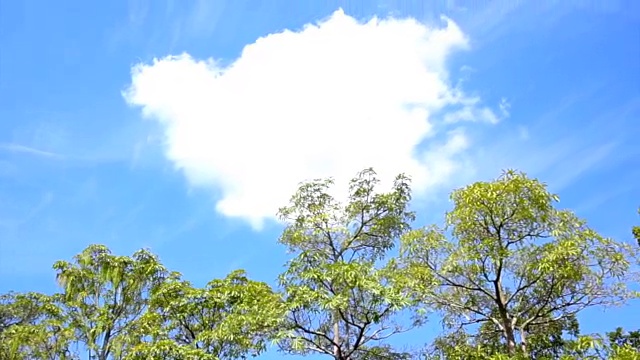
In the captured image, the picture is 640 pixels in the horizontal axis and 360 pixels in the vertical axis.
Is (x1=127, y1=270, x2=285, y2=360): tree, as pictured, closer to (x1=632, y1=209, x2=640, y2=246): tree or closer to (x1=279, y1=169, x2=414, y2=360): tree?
(x1=279, y1=169, x2=414, y2=360): tree

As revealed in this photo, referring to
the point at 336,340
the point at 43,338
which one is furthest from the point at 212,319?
the point at 43,338

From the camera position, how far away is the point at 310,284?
8.73 m

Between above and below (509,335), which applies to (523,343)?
below

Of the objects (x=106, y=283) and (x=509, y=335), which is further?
(x=106, y=283)

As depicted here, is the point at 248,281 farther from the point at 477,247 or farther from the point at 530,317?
the point at 530,317

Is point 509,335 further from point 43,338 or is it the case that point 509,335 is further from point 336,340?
point 43,338

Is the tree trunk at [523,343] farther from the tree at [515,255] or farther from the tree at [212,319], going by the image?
the tree at [212,319]

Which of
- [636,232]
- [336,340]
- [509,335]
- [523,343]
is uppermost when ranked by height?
[636,232]

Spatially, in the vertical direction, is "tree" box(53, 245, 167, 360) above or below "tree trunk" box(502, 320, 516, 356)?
above

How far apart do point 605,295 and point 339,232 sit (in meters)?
4.51

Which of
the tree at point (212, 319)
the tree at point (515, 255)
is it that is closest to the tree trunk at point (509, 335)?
the tree at point (515, 255)

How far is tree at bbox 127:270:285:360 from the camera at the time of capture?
912 centimetres

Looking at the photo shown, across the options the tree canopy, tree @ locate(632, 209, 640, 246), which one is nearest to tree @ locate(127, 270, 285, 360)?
the tree canopy

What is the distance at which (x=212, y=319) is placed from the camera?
10289 millimetres
